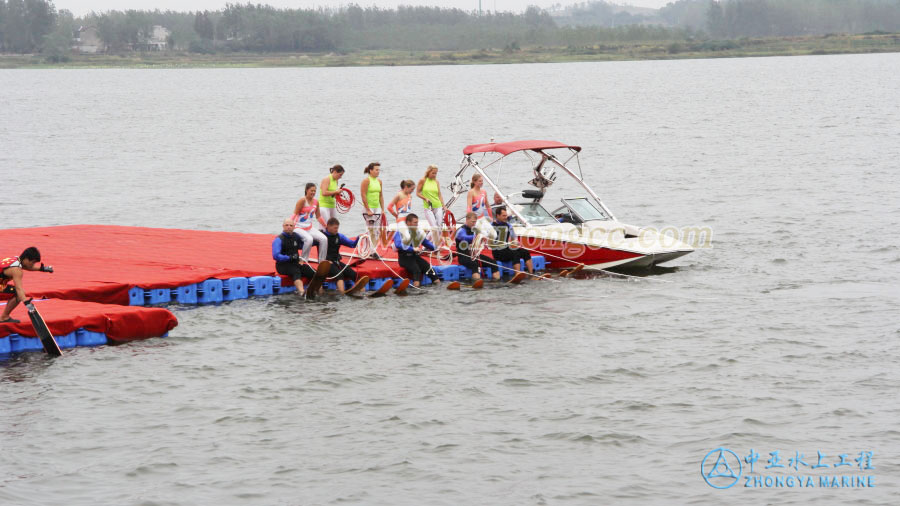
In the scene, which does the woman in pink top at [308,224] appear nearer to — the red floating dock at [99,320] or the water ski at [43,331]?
the red floating dock at [99,320]

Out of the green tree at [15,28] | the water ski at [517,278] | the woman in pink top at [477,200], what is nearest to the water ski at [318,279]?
the woman in pink top at [477,200]

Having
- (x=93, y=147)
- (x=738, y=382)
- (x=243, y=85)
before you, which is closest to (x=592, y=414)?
(x=738, y=382)

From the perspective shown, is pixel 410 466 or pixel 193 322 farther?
pixel 193 322

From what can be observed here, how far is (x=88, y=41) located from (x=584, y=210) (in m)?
177

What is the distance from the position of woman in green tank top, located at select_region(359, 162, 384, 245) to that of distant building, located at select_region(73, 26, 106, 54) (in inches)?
6805

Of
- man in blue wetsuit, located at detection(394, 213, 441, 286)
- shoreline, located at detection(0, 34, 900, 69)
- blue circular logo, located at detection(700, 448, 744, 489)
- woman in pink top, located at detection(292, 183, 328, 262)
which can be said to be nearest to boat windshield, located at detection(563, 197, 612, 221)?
man in blue wetsuit, located at detection(394, 213, 441, 286)

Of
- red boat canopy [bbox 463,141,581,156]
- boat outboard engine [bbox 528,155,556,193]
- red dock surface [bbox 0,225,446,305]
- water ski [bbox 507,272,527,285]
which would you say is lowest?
water ski [bbox 507,272,527,285]

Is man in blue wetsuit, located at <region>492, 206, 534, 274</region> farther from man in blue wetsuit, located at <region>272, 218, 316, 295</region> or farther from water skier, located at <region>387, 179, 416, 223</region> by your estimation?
man in blue wetsuit, located at <region>272, 218, 316, 295</region>

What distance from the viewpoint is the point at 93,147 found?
189 ft

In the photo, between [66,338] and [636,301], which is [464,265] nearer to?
[636,301]

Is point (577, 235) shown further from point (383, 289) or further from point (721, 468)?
point (721, 468)

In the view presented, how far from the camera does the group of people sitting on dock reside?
19156mm

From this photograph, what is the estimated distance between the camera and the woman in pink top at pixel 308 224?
19109mm

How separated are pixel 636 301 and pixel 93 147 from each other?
147 feet
